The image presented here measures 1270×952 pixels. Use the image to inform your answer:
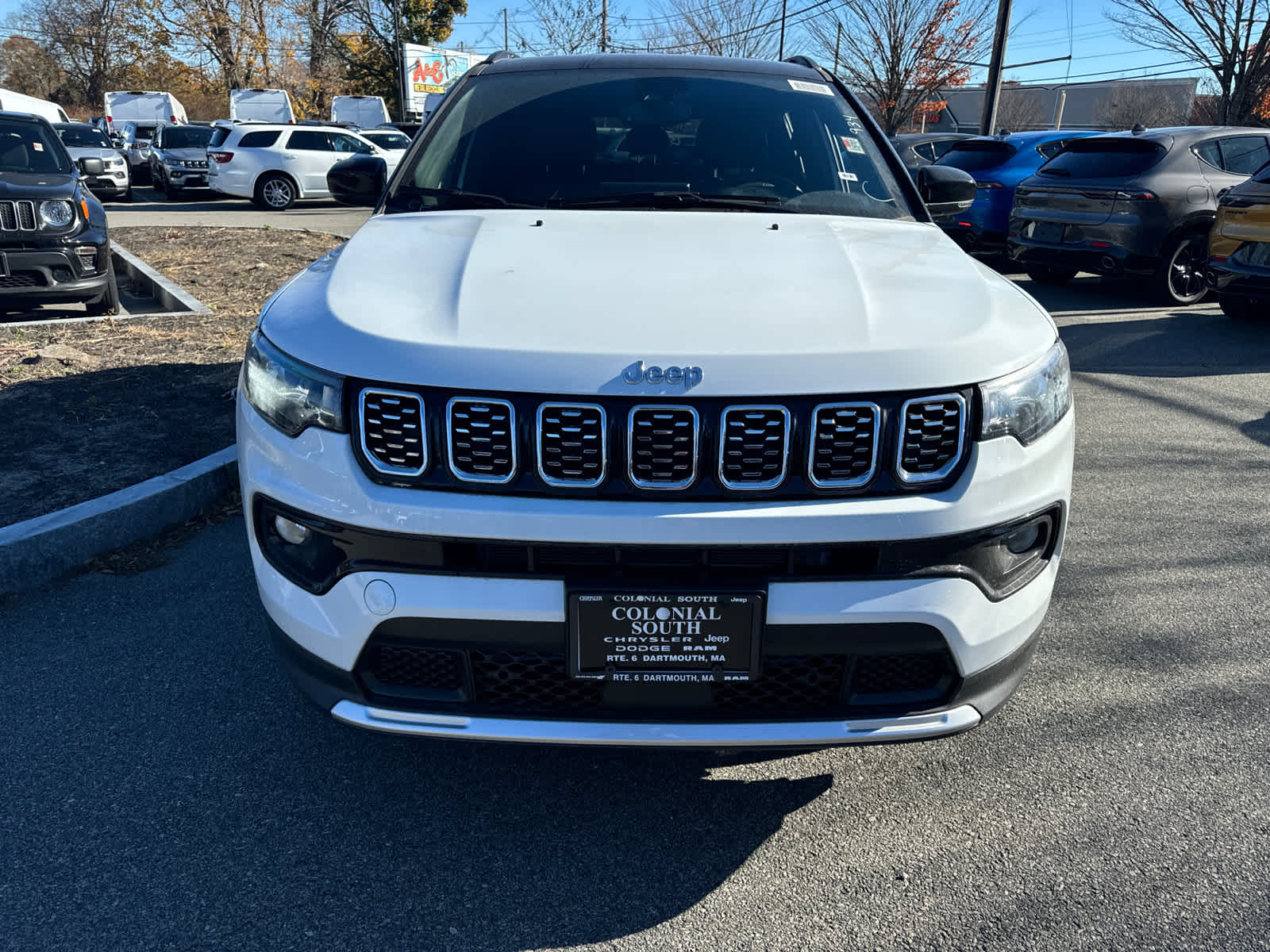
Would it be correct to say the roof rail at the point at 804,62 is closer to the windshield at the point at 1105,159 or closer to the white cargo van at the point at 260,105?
the windshield at the point at 1105,159

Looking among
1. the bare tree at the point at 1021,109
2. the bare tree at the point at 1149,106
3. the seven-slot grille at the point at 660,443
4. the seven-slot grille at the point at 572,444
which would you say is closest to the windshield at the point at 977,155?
the seven-slot grille at the point at 660,443

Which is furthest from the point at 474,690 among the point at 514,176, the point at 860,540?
the point at 514,176

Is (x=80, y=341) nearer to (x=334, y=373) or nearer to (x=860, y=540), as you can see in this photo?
(x=334, y=373)

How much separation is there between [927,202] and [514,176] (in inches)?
63.9

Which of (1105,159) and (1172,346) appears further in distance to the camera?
(1105,159)

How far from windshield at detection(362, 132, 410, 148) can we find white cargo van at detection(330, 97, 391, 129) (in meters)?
16.9

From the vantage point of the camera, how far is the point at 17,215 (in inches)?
284

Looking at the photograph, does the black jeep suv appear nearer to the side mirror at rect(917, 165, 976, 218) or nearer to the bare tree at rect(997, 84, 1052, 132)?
the side mirror at rect(917, 165, 976, 218)

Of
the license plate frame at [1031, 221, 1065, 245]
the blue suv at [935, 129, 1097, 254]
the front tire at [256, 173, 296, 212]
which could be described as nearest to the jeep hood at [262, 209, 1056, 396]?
the license plate frame at [1031, 221, 1065, 245]

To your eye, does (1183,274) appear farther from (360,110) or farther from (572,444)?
(360,110)

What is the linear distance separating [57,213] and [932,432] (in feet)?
25.0

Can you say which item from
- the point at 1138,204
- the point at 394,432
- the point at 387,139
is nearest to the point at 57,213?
the point at 394,432

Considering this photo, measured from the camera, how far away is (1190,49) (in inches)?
824

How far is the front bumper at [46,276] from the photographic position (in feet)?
23.7
